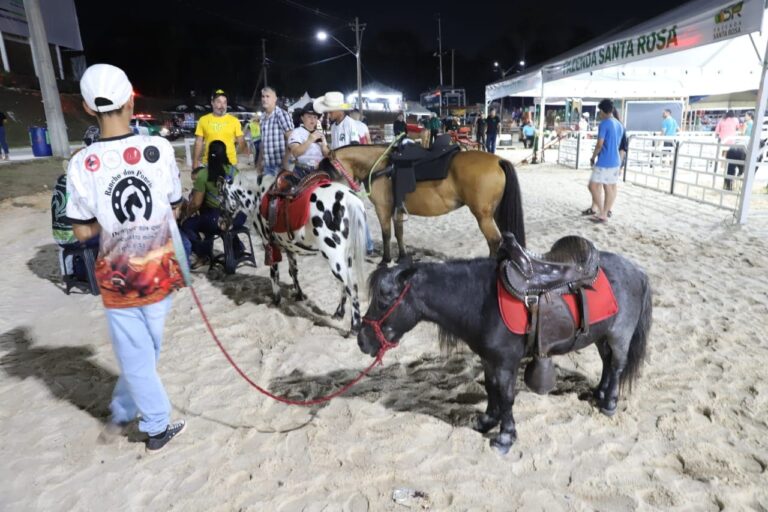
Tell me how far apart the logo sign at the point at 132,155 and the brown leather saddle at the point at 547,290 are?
5.68 ft

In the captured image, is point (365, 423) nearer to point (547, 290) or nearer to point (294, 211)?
point (547, 290)

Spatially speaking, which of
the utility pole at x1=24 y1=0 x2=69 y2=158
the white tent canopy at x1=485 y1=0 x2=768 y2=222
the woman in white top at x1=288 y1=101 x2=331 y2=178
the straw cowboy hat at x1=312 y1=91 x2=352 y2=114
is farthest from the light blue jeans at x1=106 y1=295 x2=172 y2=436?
the utility pole at x1=24 y1=0 x2=69 y2=158

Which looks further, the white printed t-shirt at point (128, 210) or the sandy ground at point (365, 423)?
the sandy ground at point (365, 423)

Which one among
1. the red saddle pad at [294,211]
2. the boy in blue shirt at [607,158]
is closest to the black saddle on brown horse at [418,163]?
the red saddle pad at [294,211]

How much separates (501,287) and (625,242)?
4498mm

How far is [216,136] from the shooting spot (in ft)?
17.9

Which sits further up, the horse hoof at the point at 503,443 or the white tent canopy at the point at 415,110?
the white tent canopy at the point at 415,110

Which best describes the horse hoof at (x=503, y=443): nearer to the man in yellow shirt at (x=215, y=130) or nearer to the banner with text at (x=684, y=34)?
the man in yellow shirt at (x=215, y=130)

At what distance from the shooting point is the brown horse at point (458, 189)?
491 centimetres

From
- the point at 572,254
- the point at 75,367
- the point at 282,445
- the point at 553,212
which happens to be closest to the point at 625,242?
the point at 553,212

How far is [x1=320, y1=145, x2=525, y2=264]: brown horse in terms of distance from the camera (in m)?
4.91

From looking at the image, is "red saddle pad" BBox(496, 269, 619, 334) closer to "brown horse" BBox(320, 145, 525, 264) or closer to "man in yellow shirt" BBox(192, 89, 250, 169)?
"brown horse" BBox(320, 145, 525, 264)

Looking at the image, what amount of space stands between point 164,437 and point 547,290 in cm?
214

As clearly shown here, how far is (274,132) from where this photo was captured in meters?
5.24
